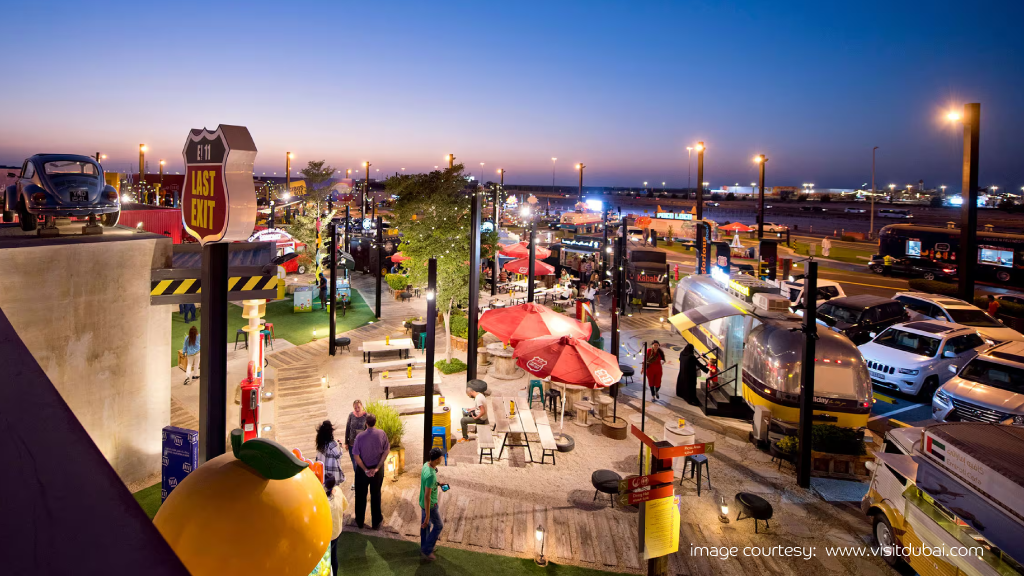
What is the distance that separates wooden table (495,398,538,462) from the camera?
1207cm

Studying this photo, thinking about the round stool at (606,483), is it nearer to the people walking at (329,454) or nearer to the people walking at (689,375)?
the people walking at (329,454)

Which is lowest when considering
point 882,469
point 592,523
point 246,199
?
point 592,523

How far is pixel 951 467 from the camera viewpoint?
680cm

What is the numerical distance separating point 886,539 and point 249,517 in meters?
9.57

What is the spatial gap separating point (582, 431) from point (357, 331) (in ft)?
36.7

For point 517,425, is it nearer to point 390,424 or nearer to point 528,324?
point 390,424

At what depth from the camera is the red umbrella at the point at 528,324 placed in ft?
47.7

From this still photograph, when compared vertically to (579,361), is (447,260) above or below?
above

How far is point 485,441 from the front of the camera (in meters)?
11.7

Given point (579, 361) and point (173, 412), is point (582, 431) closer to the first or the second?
point (579, 361)

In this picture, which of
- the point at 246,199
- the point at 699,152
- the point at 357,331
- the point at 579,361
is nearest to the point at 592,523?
the point at 579,361

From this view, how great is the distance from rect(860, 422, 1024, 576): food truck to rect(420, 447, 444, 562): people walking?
6348 mm

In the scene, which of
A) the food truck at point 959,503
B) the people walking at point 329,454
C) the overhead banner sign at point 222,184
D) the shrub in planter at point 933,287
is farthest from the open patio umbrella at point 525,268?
the overhead banner sign at point 222,184

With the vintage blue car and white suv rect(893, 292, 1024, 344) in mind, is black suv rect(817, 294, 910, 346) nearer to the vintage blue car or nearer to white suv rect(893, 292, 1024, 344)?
white suv rect(893, 292, 1024, 344)
